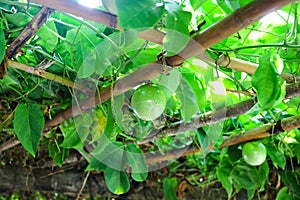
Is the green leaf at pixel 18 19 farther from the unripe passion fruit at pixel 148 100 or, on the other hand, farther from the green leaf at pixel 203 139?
the green leaf at pixel 203 139

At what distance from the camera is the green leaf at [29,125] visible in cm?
86

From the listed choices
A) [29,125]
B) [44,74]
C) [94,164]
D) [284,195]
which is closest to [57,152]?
[94,164]

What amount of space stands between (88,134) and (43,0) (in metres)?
0.40

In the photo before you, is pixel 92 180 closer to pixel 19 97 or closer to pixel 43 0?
pixel 19 97

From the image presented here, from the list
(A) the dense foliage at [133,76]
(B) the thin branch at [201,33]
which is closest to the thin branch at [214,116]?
(A) the dense foliage at [133,76]

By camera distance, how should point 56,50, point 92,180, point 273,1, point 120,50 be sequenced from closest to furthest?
point 273,1, point 120,50, point 56,50, point 92,180

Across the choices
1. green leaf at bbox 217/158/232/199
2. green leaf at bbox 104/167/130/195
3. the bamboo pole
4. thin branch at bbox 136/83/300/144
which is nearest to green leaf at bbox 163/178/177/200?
green leaf at bbox 217/158/232/199

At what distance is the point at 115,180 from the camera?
114 centimetres

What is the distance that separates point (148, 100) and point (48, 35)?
0.63ft

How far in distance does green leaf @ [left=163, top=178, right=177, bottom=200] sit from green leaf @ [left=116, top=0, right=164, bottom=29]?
1096 mm

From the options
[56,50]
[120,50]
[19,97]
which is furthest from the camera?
[19,97]

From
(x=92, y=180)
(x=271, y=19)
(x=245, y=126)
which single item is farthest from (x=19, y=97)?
(x=92, y=180)

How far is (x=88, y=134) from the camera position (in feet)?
2.88

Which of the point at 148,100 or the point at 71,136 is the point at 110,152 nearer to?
the point at 71,136
